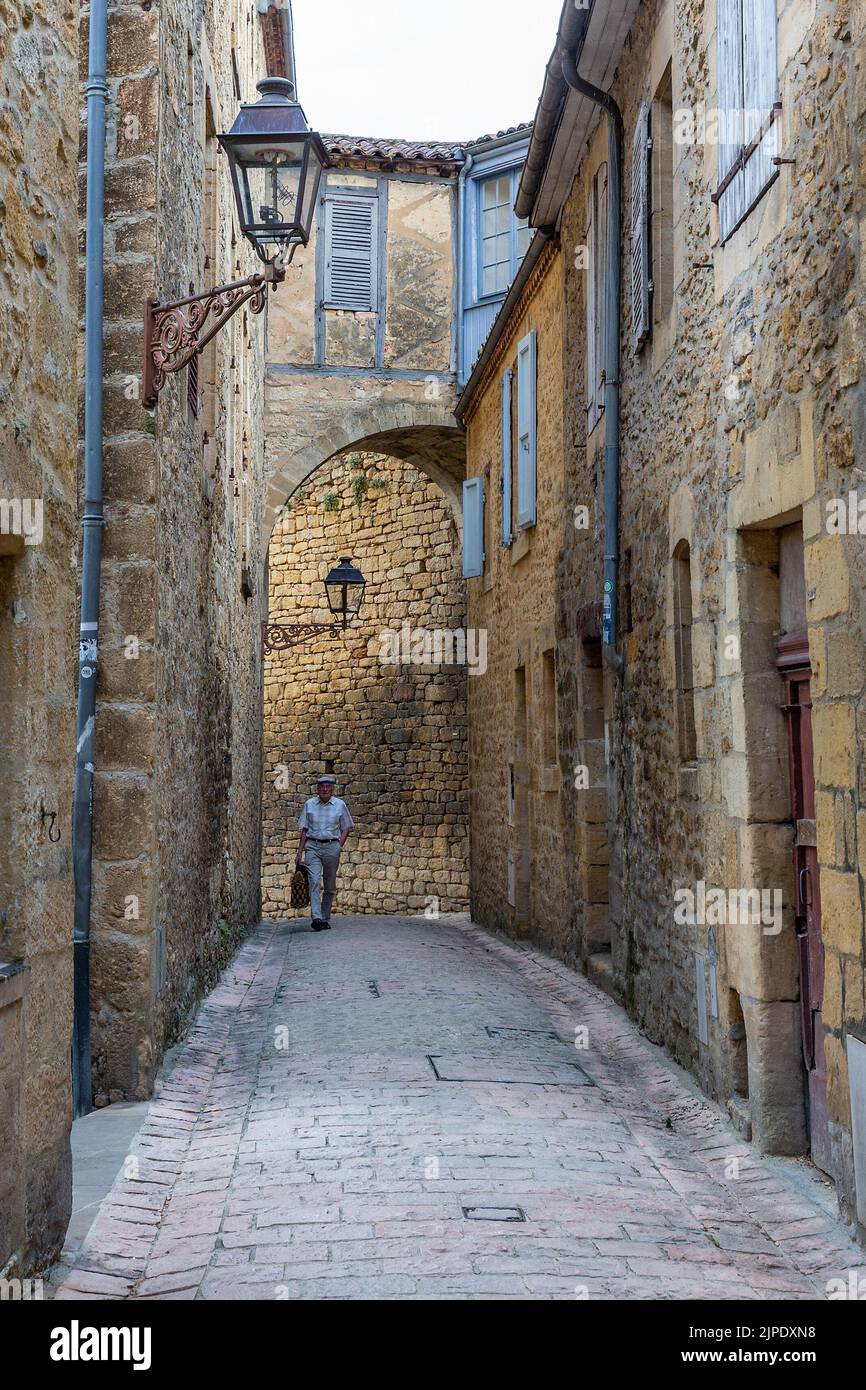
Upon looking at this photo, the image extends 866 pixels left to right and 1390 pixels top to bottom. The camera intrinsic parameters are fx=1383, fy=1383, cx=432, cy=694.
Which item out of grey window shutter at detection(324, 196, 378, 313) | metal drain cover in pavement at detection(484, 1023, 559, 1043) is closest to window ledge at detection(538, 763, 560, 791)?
metal drain cover in pavement at detection(484, 1023, 559, 1043)

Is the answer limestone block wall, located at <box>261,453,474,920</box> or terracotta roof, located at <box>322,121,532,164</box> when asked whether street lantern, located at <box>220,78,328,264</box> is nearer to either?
terracotta roof, located at <box>322,121,532,164</box>

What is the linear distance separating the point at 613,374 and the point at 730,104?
2665 mm

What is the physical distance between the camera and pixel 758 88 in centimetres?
512

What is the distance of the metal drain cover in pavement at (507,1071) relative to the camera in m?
6.18

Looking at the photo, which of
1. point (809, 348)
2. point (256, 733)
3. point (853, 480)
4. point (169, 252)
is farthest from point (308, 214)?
point (256, 733)

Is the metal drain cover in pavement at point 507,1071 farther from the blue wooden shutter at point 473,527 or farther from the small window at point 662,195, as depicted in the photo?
the blue wooden shutter at point 473,527

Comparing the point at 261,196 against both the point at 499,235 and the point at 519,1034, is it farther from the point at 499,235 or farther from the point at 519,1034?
the point at 499,235

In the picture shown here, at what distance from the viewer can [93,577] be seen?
5.93 metres

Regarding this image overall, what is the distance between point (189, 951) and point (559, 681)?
408 centimetres

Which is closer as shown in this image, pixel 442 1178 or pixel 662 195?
pixel 442 1178

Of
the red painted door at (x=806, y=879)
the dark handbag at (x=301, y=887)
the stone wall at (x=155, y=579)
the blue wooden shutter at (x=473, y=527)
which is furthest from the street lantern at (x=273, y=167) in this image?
the blue wooden shutter at (x=473, y=527)

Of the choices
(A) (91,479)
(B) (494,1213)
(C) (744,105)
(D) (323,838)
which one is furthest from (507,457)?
(B) (494,1213)

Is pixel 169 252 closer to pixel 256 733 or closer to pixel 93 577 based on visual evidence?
pixel 93 577

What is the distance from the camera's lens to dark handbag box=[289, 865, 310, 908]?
13.2m
